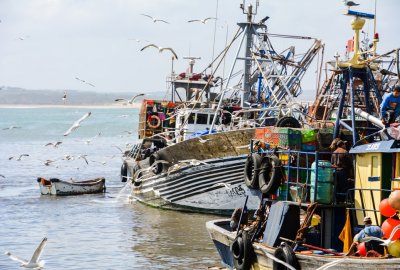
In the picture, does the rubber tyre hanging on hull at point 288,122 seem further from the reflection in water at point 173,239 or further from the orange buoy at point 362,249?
the orange buoy at point 362,249

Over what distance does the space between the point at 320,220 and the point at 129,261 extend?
7.28 m

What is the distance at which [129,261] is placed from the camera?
22.6m

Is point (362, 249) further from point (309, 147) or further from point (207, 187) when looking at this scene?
point (207, 187)

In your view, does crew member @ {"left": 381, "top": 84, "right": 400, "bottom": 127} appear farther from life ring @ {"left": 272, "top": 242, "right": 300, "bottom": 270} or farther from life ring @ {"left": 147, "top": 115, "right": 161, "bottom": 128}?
life ring @ {"left": 147, "top": 115, "right": 161, "bottom": 128}

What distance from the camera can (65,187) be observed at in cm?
3825

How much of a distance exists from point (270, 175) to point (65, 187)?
21572mm

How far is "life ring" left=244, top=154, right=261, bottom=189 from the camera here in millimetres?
17938

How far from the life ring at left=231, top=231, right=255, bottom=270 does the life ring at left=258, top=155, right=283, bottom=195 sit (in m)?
0.91

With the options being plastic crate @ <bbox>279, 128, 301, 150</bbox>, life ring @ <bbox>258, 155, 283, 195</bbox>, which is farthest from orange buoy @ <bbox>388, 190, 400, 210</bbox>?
plastic crate @ <bbox>279, 128, 301, 150</bbox>

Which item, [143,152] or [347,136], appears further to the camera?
[143,152]

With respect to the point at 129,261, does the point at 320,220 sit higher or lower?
higher

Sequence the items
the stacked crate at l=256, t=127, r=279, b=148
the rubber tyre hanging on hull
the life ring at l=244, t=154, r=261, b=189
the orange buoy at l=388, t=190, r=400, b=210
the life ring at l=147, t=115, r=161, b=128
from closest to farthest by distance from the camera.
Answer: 1. the orange buoy at l=388, t=190, r=400, b=210
2. the life ring at l=244, t=154, r=261, b=189
3. the stacked crate at l=256, t=127, r=279, b=148
4. the rubber tyre hanging on hull
5. the life ring at l=147, t=115, r=161, b=128

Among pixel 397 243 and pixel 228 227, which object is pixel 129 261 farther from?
pixel 397 243

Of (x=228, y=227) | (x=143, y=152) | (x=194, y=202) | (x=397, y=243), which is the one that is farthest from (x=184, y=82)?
(x=397, y=243)
